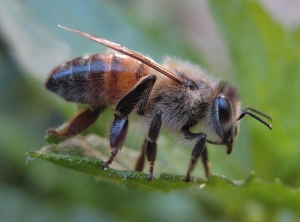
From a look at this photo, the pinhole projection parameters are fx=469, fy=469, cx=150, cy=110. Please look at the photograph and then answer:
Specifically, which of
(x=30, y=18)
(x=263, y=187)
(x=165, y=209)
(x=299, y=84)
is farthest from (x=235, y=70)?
(x=30, y=18)

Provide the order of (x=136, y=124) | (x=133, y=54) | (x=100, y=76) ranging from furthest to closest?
(x=136, y=124), (x=100, y=76), (x=133, y=54)

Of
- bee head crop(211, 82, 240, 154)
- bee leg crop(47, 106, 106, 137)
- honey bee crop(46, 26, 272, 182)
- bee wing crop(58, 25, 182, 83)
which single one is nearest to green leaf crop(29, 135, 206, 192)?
bee leg crop(47, 106, 106, 137)

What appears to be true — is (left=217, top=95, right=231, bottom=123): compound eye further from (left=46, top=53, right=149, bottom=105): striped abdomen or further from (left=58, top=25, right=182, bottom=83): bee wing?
(left=46, top=53, right=149, bottom=105): striped abdomen

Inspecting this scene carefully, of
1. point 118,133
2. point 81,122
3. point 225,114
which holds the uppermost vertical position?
point 225,114

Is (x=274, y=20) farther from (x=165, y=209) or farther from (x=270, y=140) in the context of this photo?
(x=165, y=209)

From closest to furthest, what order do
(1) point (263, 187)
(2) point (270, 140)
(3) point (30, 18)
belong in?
(1) point (263, 187)
(2) point (270, 140)
(3) point (30, 18)

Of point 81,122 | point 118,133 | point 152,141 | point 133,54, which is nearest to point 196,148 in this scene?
point 152,141

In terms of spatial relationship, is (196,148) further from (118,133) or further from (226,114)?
(118,133)
